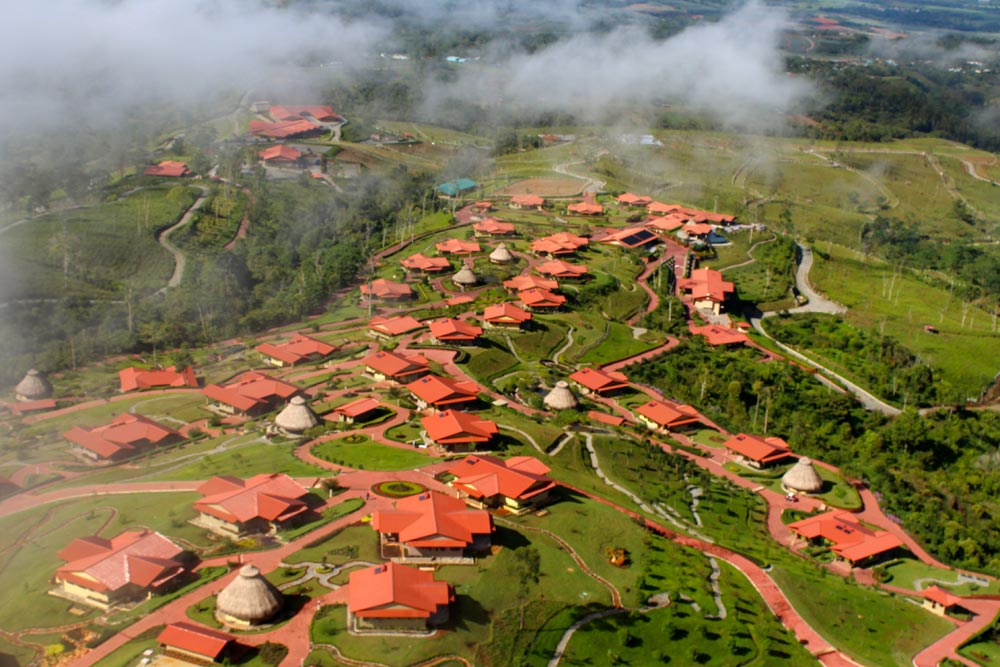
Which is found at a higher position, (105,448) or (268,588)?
(268,588)

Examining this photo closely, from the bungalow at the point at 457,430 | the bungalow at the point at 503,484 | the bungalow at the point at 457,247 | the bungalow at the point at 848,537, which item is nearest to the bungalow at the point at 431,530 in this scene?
the bungalow at the point at 503,484

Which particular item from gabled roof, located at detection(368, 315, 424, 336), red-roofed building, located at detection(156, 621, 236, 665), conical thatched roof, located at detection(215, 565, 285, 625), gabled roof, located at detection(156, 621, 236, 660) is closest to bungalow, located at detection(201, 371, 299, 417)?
gabled roof, located at detection(368, 315, 424, 336)

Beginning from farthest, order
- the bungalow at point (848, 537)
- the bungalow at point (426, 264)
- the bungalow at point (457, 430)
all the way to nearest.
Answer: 1. the bungalow at point (426, 264)
2. the bungalow at point (457, 430)
3. the bungalow at point (848, 537)

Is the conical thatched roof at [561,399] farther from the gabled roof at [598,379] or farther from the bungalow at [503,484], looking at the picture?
the bungalow at [503,484]

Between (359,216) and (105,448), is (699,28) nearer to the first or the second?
(359,216)

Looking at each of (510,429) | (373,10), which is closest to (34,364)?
(510,429)

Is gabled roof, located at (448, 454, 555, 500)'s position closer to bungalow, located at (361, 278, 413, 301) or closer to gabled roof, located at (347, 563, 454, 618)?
gabled roof, located at (347, 563, 454, 618)

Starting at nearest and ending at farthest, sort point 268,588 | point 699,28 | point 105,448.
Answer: point 268,588, point 105,448, point 699,28
